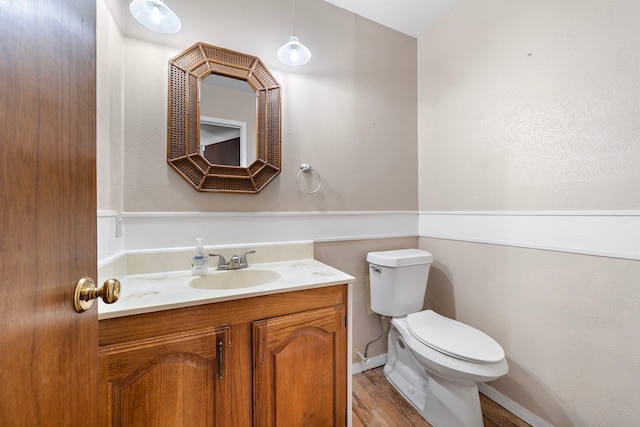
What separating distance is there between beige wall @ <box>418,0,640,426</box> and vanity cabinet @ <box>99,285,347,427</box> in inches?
39.2

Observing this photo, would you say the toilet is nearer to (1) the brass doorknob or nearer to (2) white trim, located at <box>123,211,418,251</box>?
(2) white trim, located at <box>123,211,418,251</box>

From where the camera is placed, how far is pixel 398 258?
5.07 ft

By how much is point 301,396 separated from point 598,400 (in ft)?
4.27

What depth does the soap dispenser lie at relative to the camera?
1.21m

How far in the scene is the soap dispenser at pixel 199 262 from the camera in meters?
1.21

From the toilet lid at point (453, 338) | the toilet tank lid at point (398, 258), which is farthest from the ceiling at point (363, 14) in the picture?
the toilet lid at point (453, 338)

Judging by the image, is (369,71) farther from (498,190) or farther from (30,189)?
(30,189)

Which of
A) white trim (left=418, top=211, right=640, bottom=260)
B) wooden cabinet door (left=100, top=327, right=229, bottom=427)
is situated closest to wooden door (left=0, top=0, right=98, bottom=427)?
wooden cabinet door (left=100, top=327, right=229, bottom=427)

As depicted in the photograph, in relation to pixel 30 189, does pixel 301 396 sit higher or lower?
lower

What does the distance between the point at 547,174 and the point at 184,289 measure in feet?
5.82

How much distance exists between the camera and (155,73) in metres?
1.25

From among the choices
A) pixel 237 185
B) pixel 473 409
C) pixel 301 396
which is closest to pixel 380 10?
pixel 237 185

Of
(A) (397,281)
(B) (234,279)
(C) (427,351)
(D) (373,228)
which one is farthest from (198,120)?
(C) (427,351)

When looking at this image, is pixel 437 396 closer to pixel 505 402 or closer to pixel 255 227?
pixel 505 402
